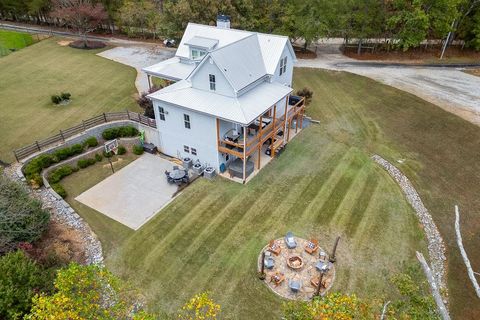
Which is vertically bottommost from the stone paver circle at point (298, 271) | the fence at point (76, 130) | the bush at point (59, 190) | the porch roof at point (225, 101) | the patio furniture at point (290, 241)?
the stone paver circle at point (298, 271)

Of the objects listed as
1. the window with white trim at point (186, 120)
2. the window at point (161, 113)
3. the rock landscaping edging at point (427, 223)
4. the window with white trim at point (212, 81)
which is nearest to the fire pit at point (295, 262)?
the rock landscaping edging at point (427, 223)

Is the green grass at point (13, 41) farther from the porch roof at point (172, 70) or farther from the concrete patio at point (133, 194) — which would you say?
the concrete patio at point (133, 194)

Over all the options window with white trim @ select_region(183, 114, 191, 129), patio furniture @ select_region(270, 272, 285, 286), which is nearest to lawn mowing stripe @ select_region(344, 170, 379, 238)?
patio furniture @ select_region(270, 272, 285, 286)

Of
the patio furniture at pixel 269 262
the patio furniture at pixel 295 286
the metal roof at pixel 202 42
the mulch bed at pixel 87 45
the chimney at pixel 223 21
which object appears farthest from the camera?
the mulch bed at pixel 87 45

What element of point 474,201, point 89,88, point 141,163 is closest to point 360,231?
point 474,201

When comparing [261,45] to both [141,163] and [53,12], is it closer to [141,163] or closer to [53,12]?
[141,163]

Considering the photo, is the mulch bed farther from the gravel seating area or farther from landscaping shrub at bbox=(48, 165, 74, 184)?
landscaping shrub at bbox=(48, 165, 74, 184)
